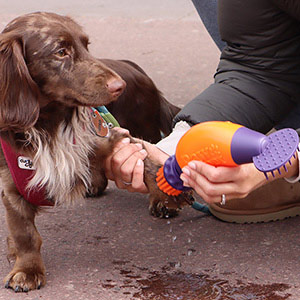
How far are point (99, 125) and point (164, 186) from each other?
0.42 metres

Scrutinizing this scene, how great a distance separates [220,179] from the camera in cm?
203

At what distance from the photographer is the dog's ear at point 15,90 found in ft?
7.37

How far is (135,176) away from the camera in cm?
253

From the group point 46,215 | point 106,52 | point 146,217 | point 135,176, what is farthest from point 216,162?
point 106,52

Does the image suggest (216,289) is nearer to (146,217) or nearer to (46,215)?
(146,217)

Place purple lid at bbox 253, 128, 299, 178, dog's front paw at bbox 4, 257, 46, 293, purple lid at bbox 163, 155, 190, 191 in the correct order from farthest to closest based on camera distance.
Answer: dog's front paw at bbox 4, 257, 46, 293 → purple lid at bbox 163, 155, 190, 191 → purple lid at bbox 253, 128, 299, 178

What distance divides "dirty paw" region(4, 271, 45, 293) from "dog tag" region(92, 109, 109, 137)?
0.58 metres

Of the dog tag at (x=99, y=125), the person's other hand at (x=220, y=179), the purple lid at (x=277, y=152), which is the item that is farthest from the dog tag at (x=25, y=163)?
the purple lid at (x=277, y=152)

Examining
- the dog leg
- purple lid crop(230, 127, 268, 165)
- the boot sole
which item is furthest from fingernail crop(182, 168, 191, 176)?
the boot sole

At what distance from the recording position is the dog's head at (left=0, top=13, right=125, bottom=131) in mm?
2252

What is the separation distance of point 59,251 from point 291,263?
949 millimetres

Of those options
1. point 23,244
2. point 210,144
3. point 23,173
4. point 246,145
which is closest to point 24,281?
point 23,244

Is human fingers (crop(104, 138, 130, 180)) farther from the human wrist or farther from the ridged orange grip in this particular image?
the human wrist

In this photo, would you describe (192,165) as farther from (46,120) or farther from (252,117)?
(252,117)
